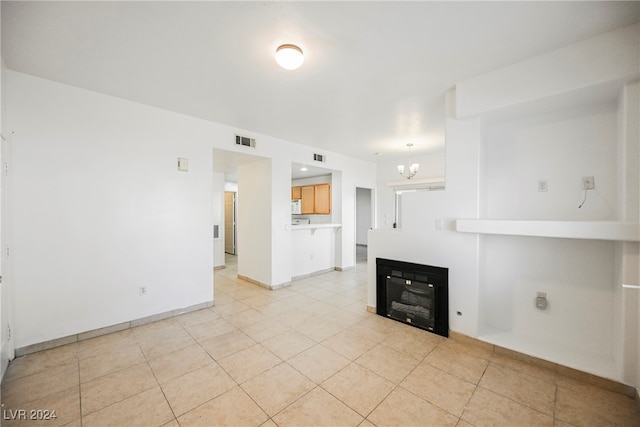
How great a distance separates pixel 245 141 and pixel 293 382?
3.47m

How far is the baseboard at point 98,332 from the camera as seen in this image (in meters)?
2.58

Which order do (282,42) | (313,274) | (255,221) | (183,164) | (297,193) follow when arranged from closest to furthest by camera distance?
(282,42), (183,164), (255,221), (313,274), (297,193)

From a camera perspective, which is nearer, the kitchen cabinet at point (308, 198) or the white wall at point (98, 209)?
the white wall at point (98, 209)

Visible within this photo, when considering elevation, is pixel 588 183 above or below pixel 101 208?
above

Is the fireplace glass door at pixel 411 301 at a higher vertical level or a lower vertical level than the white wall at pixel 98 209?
lower

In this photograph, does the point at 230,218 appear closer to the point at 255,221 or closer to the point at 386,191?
the point at 255,221

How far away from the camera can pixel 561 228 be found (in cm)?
216

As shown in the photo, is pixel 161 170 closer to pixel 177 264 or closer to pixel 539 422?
pixel 177 264

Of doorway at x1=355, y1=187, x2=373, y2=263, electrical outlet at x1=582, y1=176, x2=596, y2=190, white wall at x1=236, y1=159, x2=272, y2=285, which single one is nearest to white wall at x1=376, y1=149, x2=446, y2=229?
doorway at x1=355, y1=187, x2=373, y2=263

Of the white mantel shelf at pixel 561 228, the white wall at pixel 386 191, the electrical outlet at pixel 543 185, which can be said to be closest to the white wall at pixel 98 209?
the white mantel shelf at pixel 561 228

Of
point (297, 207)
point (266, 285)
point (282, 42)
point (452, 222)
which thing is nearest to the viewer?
point (282, 42)

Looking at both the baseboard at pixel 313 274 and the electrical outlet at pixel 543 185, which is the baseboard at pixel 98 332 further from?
the electrical outlet at pixel 543 185

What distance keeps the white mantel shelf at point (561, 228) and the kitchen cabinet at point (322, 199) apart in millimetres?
4013

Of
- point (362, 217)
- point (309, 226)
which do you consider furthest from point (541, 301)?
point (362, 217)
